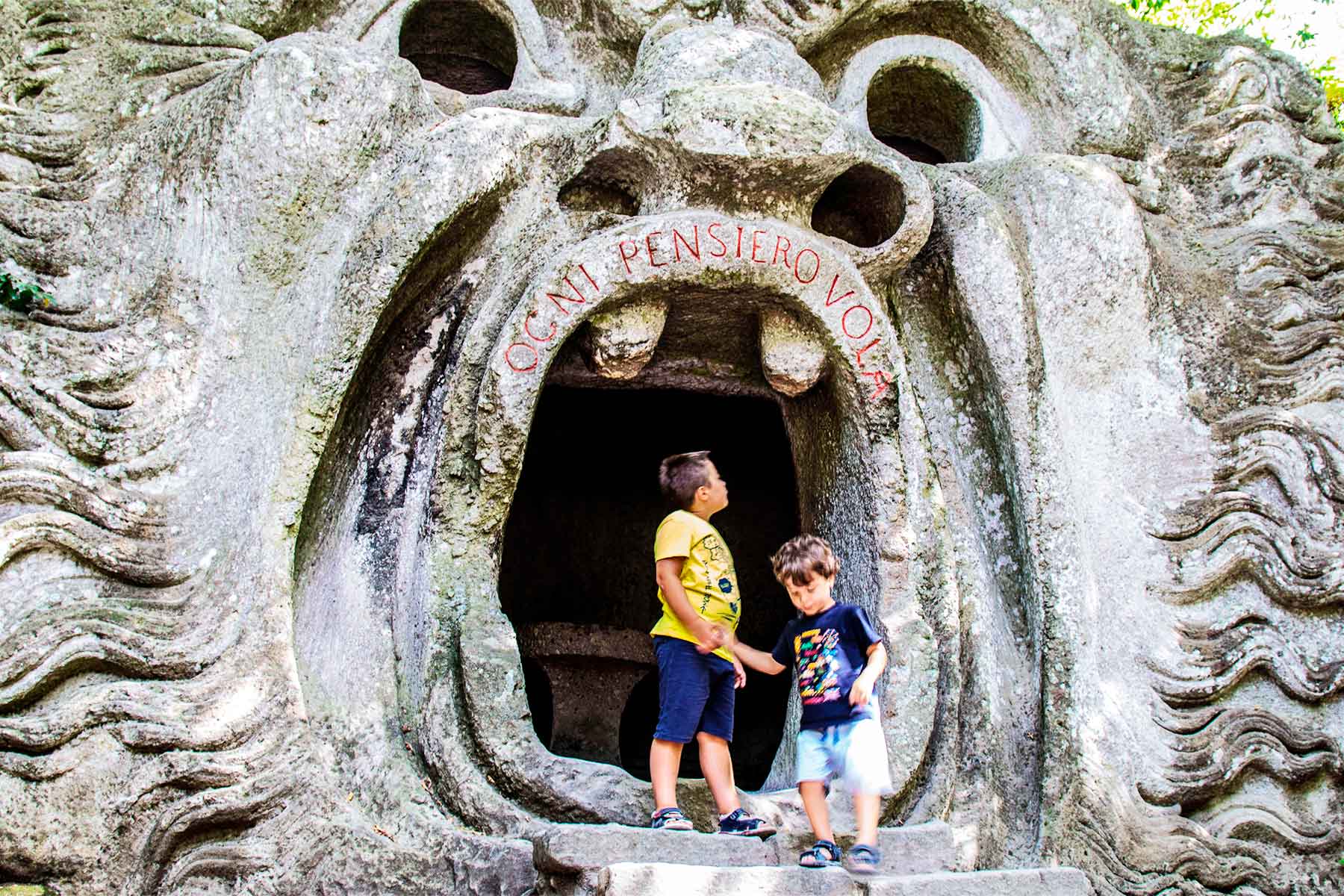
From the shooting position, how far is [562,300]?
4176mm

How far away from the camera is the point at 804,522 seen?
475 cm

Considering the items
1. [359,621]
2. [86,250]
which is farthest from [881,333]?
[86,250]

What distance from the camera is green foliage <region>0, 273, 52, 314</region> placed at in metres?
4.13

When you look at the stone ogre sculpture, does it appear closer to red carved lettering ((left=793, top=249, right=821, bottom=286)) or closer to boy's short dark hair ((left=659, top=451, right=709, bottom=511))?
red carved lettering ((left=793, top=249, right=821, bottom=286))

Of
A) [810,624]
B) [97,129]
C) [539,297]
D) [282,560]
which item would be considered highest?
[97,129]

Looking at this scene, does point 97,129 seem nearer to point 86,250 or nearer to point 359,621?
point 86,250

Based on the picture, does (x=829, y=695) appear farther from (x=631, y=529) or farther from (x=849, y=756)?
(x=631, y=529)

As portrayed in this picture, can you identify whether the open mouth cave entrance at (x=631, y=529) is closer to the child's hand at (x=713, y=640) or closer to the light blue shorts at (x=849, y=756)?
the child's hand at (x=713, y=640)

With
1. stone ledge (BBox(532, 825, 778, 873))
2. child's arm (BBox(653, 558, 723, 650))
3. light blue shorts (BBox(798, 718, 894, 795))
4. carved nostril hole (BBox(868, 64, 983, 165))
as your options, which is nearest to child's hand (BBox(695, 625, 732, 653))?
child's arm (BBox(653, 558, 723, 650))

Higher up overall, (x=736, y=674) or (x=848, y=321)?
(x=848, y=321)

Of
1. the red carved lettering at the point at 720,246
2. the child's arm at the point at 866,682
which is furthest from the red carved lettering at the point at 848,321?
the child's arm at the point at 866,682

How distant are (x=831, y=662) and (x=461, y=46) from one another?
3387 millimetres

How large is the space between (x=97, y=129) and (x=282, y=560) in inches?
76.7

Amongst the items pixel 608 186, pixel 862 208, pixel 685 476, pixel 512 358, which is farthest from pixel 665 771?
pixel 862 208
